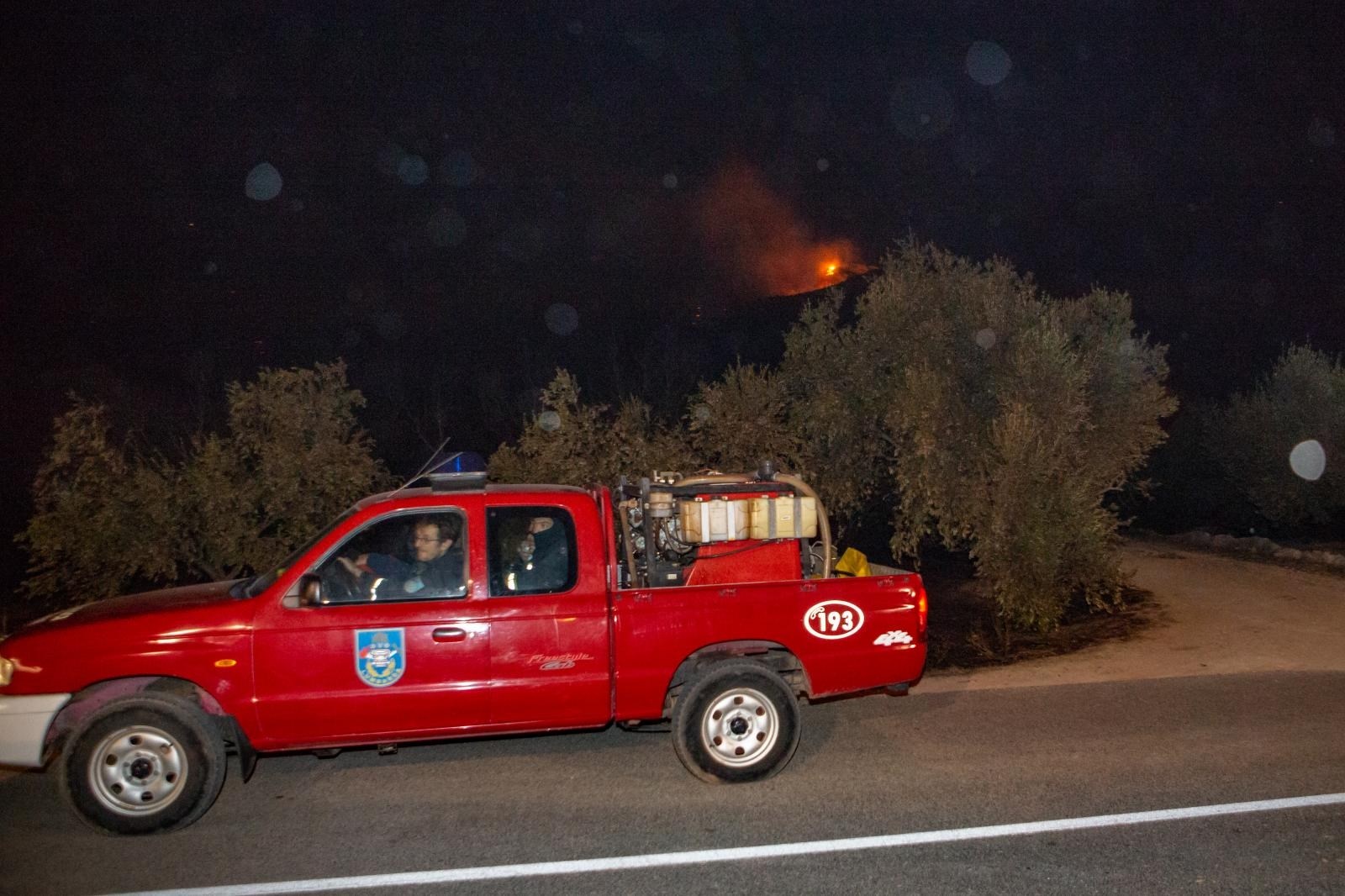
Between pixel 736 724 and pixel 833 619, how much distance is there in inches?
34.8

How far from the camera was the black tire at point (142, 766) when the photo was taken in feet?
17.7

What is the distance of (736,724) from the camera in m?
6.18

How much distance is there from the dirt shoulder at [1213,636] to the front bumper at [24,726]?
6.37 meters

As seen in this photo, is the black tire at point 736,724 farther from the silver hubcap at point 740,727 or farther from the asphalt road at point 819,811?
the asphalt road at point 819,811

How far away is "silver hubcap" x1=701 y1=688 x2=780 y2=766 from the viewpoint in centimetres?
614

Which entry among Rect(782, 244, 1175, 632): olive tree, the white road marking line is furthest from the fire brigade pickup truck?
Rect(782, 244, 1175, 632): olive tree

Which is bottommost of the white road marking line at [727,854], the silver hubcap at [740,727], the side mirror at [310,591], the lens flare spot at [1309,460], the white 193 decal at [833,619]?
the white road marking line at [727,854]

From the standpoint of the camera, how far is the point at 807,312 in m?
13.7

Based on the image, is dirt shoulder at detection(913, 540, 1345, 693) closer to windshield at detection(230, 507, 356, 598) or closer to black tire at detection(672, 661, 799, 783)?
black tire at detection(672, 661, 799, 783)

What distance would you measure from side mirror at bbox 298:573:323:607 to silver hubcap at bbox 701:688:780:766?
236 cm

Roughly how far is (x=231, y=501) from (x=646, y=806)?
6.47m

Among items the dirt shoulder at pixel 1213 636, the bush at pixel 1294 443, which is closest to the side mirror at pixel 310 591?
the dirt shoulder at pixel 1213 636

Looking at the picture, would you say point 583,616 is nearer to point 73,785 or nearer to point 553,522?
point 553,522

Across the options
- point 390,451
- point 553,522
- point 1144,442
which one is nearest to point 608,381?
point 390,451
